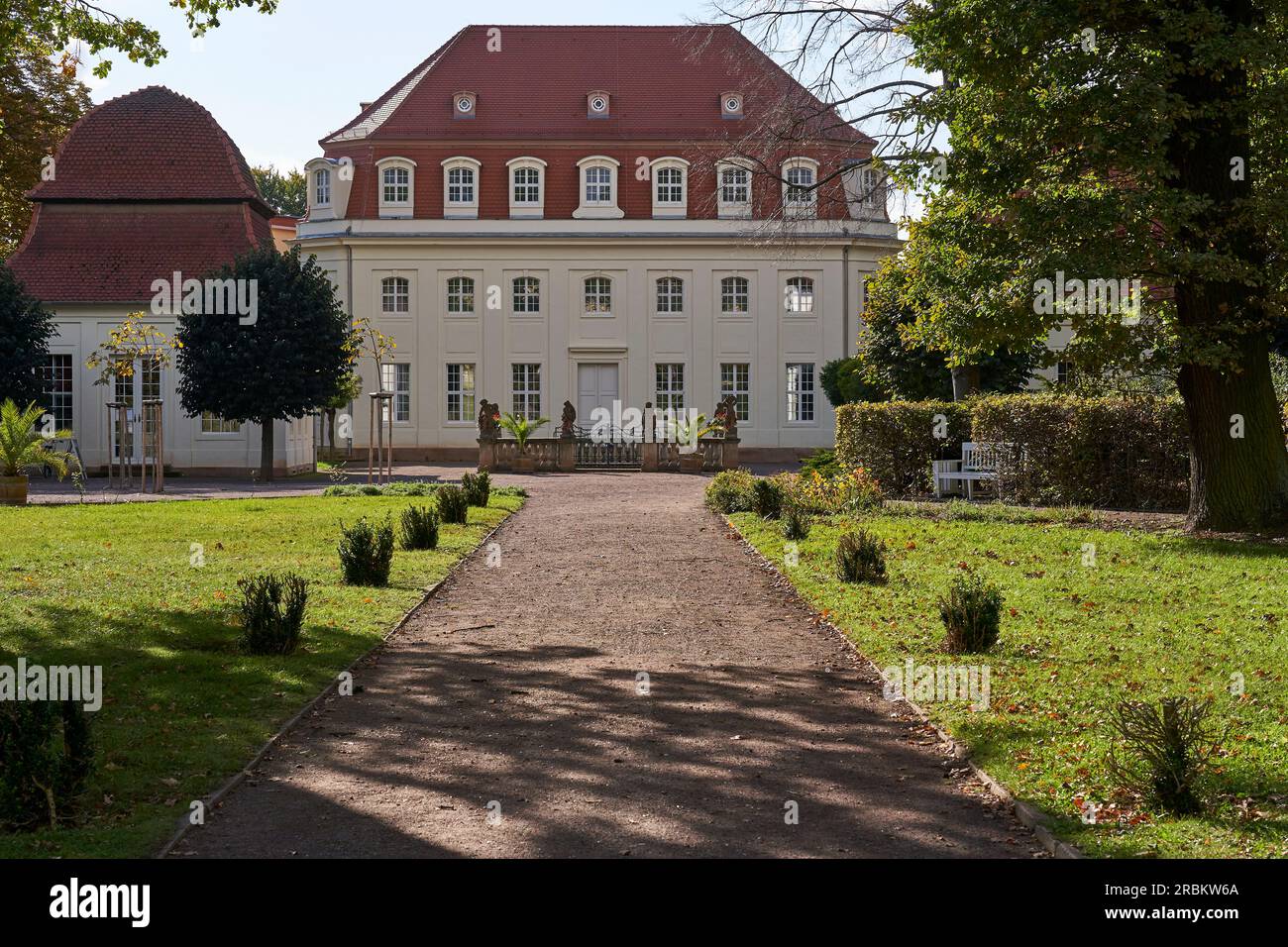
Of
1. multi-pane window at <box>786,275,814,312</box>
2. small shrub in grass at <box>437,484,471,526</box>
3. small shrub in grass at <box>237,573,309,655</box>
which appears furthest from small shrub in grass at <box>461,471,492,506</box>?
multi-pane window at <box>786,275,814,312</box>

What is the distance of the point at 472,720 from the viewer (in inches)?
316

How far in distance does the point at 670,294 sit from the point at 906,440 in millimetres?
24896

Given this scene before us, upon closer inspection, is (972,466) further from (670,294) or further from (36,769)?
(670,294)

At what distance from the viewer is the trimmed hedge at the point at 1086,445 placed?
20578 millimetres

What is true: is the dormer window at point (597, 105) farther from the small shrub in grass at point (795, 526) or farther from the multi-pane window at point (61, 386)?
the small shrub in grass at point (795, 526)

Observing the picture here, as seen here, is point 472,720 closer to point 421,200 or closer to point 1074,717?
point 1074,717

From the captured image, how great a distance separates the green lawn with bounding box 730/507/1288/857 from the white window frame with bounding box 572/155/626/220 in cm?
3165

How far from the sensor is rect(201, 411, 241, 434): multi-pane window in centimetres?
4000

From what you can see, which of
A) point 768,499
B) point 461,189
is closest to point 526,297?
point 461,189

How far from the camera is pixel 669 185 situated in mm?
48625

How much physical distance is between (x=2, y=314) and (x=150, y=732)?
3130 cm

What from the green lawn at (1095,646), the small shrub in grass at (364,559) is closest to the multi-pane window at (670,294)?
the green lawn at (1095,646)

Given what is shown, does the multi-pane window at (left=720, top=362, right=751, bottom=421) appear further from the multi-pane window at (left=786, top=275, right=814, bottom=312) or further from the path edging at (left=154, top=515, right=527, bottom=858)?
the path edging at (left=154, top=515, right=527, bottom=858)
